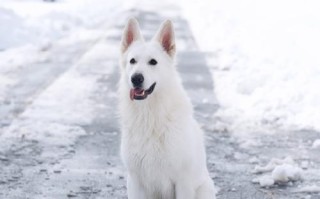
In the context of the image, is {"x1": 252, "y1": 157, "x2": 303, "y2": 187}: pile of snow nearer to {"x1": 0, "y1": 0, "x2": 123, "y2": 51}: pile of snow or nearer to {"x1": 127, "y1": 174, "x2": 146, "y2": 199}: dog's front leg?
{"x1": 127, "y1": 174, "x2": 146, "y2": 199}: dog's front leg

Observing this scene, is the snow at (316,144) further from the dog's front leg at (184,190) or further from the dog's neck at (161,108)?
the dog's front leg at (184,190)

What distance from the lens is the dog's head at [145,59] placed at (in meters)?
5.71

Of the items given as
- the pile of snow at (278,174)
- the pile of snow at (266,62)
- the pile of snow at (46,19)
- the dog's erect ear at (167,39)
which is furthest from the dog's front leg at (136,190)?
the pile of snow at (46,19)

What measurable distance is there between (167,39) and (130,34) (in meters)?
0.37

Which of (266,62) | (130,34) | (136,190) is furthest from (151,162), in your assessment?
(266,62)

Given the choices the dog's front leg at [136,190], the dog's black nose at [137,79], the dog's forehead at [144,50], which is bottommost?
the dog's front leg at [136,190]

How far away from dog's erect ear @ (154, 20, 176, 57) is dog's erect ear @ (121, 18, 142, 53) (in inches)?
8.2

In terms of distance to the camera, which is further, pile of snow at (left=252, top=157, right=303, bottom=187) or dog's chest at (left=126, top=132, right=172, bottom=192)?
pile of snow at (left=252, top=157, right=303, bottom=187)

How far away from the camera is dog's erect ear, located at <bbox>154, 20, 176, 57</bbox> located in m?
6.06

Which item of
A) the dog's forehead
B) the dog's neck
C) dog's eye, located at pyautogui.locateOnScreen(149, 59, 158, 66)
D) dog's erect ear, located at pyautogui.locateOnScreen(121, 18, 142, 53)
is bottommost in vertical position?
the dog's neck

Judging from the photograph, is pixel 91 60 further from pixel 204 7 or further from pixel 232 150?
pixel 204 7

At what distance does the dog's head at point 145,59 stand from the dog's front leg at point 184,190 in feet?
2.69

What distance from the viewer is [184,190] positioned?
554cm

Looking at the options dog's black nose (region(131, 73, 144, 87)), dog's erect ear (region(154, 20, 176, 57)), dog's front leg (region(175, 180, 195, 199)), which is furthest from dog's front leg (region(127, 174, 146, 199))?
dog's erect ear (region(154, 20, 176, 57))
